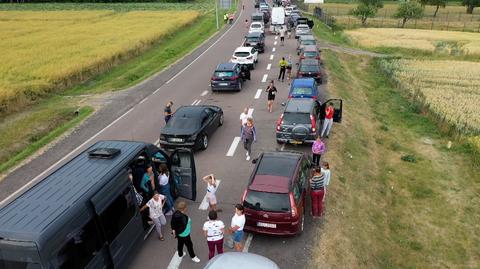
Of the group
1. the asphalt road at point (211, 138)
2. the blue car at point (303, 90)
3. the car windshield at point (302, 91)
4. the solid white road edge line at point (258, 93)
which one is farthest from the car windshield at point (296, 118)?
the solid white road edge line at point (258, 93)

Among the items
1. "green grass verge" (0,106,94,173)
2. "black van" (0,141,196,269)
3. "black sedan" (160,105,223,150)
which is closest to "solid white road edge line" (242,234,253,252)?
"black van" (0,141,196,269)

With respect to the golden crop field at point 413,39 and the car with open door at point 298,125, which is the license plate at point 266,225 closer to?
the car with open door at point 298,125

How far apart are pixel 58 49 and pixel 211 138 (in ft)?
94.2

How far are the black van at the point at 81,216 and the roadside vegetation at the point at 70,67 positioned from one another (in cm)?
852

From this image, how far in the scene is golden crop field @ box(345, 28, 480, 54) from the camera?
4628cm

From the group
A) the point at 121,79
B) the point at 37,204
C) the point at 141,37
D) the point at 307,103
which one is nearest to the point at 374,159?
the point at 307,103

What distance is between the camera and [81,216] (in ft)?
27.5

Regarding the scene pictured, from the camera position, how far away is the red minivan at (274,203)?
1091cm

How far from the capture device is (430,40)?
51031 millimetres

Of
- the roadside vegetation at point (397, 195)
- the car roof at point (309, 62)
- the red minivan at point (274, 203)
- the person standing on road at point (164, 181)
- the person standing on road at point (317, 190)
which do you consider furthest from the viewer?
the car roof at point (309, 62)

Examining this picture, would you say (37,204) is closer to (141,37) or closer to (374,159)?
(374,159)

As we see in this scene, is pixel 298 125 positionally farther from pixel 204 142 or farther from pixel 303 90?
pixel 303 90

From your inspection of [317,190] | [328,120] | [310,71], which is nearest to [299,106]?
[328,120]

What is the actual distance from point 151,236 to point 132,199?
1.89 meters
